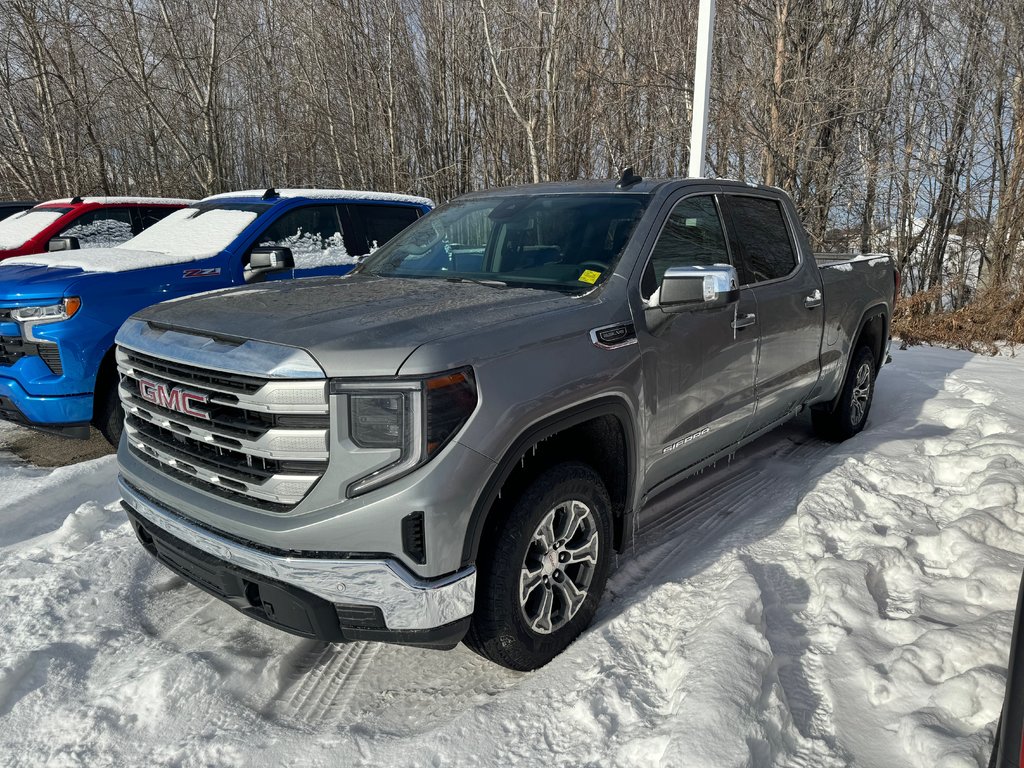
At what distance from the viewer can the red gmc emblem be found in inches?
97.1

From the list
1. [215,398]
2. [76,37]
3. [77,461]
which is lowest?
[77,461]

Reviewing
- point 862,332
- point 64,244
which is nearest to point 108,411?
point 64,244

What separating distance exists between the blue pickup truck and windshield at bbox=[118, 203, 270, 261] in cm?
1

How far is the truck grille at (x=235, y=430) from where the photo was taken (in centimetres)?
223

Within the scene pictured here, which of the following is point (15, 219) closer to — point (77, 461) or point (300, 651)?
point (77, 461)

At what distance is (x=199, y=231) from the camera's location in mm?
6281

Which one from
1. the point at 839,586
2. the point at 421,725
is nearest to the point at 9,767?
the point at 421,725

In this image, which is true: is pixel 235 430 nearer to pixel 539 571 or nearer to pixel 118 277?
pixel 539 571

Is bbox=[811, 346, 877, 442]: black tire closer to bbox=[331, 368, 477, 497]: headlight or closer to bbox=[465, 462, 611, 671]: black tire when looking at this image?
bbox=[465, 462, 611, 671]: black tire

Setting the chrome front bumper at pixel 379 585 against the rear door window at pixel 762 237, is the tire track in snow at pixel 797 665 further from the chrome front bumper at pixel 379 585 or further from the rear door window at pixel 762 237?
the rear door window at pixel 762 237

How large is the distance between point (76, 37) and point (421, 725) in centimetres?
1841

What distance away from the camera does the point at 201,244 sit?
6035 mm

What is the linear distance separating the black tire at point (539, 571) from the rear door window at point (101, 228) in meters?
7.50

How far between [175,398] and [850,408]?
4.66 meters
